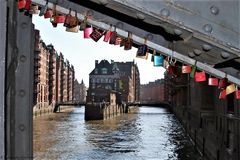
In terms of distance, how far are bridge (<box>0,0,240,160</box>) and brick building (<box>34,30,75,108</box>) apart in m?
69.0

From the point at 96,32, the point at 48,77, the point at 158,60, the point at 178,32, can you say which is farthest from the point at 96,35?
the point at 48,77

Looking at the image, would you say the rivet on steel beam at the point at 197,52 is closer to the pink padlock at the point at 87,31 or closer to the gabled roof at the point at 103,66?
the pink padlock at the point at 87,31

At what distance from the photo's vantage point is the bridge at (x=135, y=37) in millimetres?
2123

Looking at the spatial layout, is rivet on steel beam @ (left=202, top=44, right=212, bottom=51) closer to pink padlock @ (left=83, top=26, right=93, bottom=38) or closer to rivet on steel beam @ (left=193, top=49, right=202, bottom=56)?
rivet on steel beam @ (left=193, top=49, right=202, bottom=56)

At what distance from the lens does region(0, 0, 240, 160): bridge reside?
2123 millimetres

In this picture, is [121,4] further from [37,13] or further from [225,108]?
[225,108]

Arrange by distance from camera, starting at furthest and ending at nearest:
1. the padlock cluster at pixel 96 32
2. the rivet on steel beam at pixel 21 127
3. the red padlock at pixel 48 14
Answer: the rivet on steel beam at pixel 21 127
the red padlock at pixel 48 14
the padlock cluster at pixel 96 32

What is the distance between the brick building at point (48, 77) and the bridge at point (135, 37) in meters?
69.0

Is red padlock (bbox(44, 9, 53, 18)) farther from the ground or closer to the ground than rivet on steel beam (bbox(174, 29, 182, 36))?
farther from the ground

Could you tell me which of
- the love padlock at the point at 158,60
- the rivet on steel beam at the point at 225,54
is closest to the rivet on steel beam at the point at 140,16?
the rivet on steel beam at the point at 225,54

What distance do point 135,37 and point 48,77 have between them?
317 ft

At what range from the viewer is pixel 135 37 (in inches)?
115

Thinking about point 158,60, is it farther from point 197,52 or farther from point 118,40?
point 197,52

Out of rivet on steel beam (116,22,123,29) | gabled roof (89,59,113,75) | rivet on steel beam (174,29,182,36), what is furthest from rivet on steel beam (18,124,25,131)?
gabled roof (89,59,113,75)
